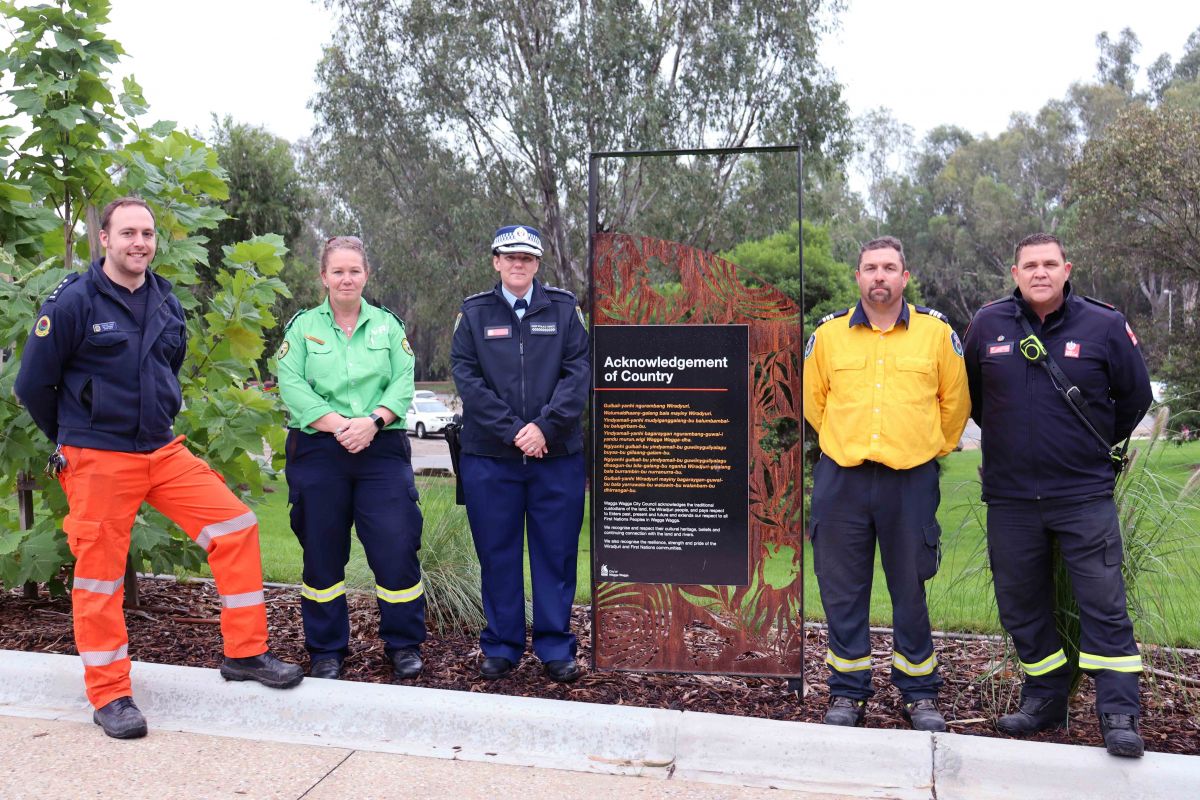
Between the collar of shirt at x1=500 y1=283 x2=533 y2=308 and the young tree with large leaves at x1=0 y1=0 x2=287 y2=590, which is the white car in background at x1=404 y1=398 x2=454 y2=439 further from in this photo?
the collar of shirt at x1=500 y1=283 x2=533 y2=308

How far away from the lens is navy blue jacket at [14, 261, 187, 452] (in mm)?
4160

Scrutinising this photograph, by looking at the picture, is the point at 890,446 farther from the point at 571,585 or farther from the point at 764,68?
the point at 764,68

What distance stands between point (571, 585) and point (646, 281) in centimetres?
148

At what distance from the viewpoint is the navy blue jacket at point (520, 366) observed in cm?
473

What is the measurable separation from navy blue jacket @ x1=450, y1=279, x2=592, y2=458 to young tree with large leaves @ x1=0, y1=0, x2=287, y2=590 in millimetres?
1403

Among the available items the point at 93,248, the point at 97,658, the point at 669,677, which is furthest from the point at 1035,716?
the point at 93,248

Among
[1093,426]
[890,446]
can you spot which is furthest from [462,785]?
[1093,426]

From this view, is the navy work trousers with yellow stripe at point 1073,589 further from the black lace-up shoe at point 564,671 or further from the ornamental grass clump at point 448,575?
the ornamental grass clump at point 448,575

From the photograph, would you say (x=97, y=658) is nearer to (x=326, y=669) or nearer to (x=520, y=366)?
(x=326, y=669)

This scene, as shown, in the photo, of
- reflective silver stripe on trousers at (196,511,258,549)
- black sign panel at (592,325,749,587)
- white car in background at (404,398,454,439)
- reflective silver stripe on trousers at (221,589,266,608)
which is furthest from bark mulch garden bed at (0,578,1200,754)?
white car in background at (404,398,454,439)

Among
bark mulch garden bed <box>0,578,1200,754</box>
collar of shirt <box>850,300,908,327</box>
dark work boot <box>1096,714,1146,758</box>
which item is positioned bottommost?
bark mulch garden bed <box>0,578,1200,754</box>

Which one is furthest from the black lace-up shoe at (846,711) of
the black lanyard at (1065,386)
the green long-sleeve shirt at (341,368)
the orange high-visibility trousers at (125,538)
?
the orange high-visibility trousers at (125,538)

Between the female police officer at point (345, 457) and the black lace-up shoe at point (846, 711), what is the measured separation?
1.93 meters

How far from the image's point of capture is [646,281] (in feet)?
15.9
